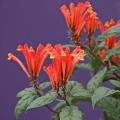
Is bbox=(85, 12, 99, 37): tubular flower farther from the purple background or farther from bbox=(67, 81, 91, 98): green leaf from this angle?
the purple background

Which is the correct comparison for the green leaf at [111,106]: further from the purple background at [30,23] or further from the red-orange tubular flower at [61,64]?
the purple background at [30,23]

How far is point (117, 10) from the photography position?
5.19 ft

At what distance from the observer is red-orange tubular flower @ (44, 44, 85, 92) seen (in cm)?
74

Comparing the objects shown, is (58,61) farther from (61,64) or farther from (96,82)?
(96,82)

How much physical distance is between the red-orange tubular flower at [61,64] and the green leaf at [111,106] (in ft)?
0.41

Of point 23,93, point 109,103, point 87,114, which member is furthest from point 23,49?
point 87,114

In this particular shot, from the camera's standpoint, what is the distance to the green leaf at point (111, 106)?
0.84 m

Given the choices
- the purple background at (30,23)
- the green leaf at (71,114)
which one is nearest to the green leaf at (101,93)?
the green leaf at (71,114)

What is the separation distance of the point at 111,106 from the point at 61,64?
179 mm

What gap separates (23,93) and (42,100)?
10cm

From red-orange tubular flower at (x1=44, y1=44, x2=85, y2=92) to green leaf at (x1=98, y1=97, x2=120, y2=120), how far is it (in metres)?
0.13

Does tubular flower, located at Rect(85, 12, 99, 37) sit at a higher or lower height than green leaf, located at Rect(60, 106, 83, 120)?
higher

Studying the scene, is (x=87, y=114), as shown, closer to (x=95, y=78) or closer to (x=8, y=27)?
(x=8, y=27)

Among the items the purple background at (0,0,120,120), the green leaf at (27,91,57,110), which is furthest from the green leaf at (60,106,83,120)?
the purple background at (0,0,120,120)
